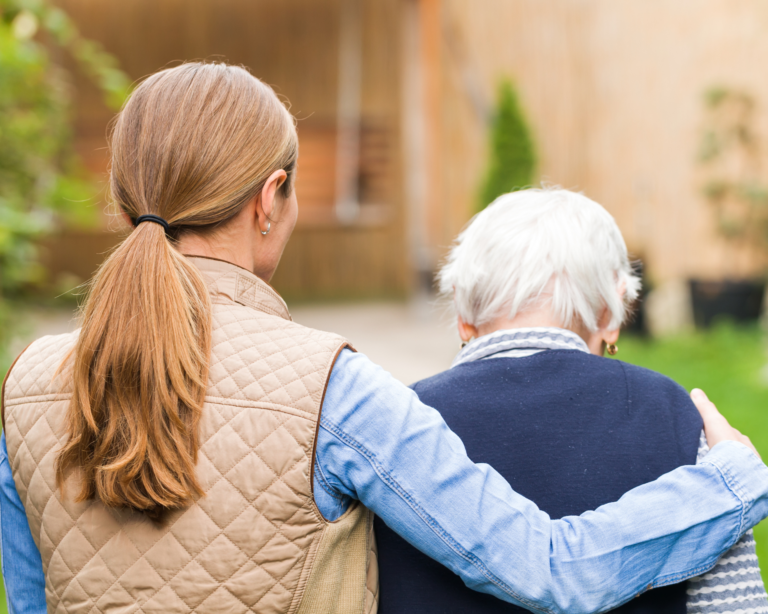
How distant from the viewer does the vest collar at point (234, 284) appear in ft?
4.08

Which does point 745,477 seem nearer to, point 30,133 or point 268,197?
point 268,197

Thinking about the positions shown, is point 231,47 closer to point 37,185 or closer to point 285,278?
point 285,278

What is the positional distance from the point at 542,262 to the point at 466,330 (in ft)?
0.71

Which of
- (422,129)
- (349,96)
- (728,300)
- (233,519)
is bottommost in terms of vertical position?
(728,300)

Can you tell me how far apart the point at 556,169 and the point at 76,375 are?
31.4ft

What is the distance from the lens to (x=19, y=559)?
4.34 ft

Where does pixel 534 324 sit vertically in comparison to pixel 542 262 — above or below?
below

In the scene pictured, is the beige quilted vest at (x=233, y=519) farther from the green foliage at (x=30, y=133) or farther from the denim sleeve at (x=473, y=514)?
the green foliage at (x=30, y=133)

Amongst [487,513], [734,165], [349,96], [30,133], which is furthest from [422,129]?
[487,513]

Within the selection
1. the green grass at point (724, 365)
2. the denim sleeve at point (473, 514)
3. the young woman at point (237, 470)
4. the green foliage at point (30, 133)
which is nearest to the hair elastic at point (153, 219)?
the young woman at point (237, 470)

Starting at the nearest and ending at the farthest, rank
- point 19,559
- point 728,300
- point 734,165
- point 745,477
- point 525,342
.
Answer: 1. point 745,477
2. point 19,559
3. point 525,342
4. point 728,300
5. point 734,165

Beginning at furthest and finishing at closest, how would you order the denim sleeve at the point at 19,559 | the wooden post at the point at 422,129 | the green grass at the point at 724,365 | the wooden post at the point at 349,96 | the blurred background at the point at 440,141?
1. the wooden post at the point at 349,96
2. the wooden post at the point at 422,129
3. the blurred background at the point at 440,141
4. the green grass at the point at 724,365
5. the denim sleeve at the point at 19,559

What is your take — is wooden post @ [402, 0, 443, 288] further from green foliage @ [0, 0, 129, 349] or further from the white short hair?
the white short hair

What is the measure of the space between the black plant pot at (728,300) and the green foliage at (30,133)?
5782mm
